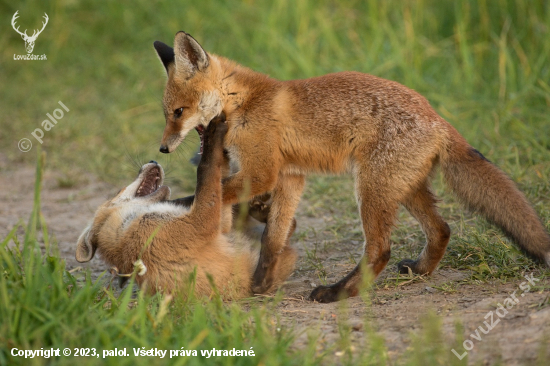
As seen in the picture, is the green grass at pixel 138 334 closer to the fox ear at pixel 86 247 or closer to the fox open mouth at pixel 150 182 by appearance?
the fox ear at pixel 86 247

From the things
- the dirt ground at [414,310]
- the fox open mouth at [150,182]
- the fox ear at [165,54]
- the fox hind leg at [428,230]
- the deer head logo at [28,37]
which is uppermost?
the deer head logo at [28,37]

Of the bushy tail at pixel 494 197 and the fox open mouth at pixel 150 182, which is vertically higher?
the fox open mouth at pixel 150 182

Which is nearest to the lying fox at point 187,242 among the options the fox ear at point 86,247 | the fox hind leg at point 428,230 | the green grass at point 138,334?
the fox ear at point 86,247

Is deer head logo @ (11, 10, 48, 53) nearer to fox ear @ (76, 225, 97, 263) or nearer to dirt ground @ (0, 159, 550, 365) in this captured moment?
dirt ground @ (0, 159, 550, 365)

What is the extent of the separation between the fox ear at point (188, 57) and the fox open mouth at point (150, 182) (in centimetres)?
89

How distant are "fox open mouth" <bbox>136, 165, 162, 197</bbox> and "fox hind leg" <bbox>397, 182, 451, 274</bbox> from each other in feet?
6.71

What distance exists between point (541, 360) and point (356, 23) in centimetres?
714

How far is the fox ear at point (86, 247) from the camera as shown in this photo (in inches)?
171

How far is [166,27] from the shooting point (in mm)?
9562

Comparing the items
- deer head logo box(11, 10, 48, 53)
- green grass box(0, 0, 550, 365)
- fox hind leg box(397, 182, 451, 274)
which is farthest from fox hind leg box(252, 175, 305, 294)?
deer head logo box(11, 10, 48, 53)

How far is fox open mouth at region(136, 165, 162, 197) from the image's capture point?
4.86 metres

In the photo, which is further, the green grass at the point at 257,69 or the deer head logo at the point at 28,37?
the deer head logo at the point at 28,37

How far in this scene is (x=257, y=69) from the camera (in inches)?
321

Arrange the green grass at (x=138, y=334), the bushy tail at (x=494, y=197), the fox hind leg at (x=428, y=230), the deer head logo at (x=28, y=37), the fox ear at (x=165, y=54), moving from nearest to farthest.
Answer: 1. the green grass at (x=138, y=334)
2. the bushy tail at (x=494, y=197)
3. the fox hind leg at (x=428, y=230)
4. the fox ear at (x=165, y=54)
5. the deer head logo at (x=28, y=37)
